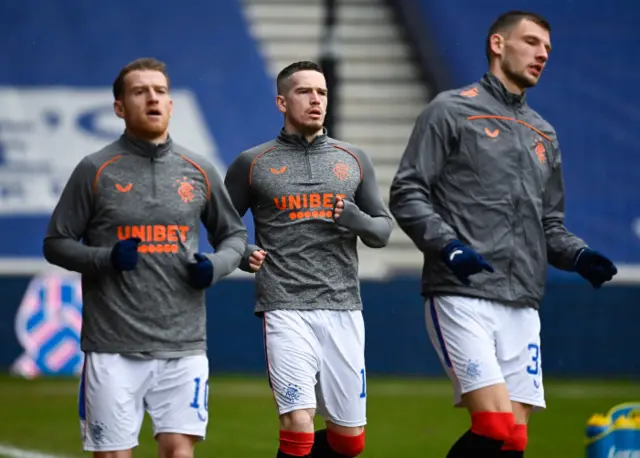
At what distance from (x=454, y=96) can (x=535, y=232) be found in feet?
2.49

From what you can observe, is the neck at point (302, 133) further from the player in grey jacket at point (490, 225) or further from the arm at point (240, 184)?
the player in grey jacket at point (490, 225)

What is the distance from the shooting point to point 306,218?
6.50 m

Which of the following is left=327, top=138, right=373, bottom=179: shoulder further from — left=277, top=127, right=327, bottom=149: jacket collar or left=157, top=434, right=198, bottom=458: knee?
left=157, top=434, right=198, bottom=458: knee

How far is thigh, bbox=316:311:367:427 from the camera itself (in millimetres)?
6477

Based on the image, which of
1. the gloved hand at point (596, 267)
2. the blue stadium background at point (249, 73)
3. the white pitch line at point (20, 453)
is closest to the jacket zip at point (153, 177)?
the gloved hand at point (596, 267)

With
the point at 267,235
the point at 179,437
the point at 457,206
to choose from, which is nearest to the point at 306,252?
the point at 267,235

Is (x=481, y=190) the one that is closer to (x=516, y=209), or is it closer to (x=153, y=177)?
(x=516, y=209)

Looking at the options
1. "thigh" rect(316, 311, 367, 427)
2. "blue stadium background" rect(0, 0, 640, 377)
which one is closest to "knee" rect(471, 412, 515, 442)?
"thigh" rect(316, 311, 367, 427)

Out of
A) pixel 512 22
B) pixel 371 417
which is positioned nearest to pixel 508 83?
pixel 512 22

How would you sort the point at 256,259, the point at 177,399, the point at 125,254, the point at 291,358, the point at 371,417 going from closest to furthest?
the point at 125,254
the point at 177,399
the point at 256,259
the point at 291,358
the point at 371,417

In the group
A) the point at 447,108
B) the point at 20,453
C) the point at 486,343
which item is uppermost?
the point at 447,108

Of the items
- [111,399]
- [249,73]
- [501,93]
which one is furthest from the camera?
[249,73]

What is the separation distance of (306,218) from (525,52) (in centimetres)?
132

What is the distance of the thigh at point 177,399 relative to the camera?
18.7ft
